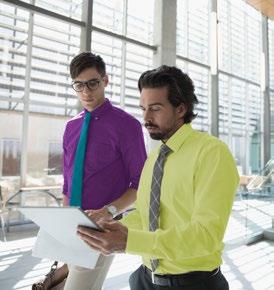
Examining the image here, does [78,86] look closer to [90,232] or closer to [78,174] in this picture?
[78,174]

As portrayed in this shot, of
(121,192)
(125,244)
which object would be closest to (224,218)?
(125,244)

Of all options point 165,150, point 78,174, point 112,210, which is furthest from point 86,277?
point 165,150

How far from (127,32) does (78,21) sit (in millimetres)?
2058

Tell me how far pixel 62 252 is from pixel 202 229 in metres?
0.57

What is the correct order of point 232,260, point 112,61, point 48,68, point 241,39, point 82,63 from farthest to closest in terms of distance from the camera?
point 241,39, point 112,61, point 48,68, point 232,260, point 82,63

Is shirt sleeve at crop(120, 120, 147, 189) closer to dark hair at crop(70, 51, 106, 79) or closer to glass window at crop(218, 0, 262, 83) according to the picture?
dark hair at crop(70, 51, 106, 79)

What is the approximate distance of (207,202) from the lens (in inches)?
39.4

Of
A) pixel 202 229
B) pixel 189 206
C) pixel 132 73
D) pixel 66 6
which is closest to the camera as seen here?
pixel 202 229

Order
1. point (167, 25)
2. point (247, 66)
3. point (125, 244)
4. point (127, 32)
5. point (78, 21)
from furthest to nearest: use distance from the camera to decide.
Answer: point (247, 66) → point (127, 32) → point (167, 25) → point (78, 21) → point (125, 244)

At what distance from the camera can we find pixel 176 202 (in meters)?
1.15

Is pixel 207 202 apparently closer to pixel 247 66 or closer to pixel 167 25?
pixel 167 25

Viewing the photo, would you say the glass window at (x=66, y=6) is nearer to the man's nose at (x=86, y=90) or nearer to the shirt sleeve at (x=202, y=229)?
the man's nose at (x=86, y=90)

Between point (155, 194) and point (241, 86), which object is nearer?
point (155, 194)

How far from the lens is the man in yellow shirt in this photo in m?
0.98
